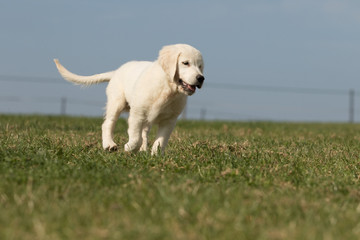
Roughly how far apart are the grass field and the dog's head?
0.74 meters

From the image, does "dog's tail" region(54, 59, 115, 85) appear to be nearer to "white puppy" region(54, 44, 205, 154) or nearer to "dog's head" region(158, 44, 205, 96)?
"white puppy" region(54, 44, 205, 154)

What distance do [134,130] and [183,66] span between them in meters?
0.98

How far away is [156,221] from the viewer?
2883 mm

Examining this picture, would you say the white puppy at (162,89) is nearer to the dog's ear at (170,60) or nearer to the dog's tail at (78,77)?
the dog's ear at (170,60)

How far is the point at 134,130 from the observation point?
5875 millimetres

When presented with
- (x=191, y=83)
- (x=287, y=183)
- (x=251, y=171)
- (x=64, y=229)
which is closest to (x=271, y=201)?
(x=287, y=183)

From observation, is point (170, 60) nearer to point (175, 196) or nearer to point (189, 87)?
point (189, 87)

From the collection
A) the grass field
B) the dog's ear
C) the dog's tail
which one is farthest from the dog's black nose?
the dog's tail

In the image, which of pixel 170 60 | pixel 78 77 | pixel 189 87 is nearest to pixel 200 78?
pixel 189 87

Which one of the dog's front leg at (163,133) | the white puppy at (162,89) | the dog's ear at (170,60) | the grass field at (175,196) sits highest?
the dog's ear at (170,60)

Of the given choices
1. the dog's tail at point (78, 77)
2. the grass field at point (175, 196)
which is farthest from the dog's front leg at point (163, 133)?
the dog's tail at point (78, 77)

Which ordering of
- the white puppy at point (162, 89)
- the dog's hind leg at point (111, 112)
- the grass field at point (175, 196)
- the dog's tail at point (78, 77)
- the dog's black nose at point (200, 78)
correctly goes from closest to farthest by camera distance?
the grass field at point (175, 196) < the dog's black nose at point (200, 78) < the white puppy at point (162, 89) < the dog's hind leg at point (111, 112) < the dog's tail at point (78, 77)

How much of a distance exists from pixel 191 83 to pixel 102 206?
2.39 m

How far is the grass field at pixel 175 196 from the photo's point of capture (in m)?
2.72
